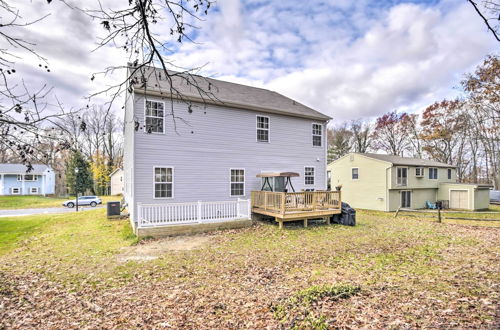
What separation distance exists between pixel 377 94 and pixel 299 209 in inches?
989

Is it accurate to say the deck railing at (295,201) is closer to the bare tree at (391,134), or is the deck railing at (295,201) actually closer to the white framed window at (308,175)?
the white framed window at (308,175)

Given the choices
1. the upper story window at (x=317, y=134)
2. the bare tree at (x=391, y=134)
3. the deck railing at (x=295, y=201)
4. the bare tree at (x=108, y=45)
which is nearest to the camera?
the bare tree at (x=108, y=45)

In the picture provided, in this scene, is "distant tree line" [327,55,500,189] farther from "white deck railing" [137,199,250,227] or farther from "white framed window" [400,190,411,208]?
"white deck railing" [137,199,250,227]

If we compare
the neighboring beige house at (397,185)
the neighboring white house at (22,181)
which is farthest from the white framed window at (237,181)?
the neighboring white house at (22,181)

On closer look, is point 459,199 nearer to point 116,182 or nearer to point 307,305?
point 307,305

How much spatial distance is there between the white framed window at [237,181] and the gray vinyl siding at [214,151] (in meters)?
0.20

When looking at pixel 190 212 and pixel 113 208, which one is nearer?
pixel 190 212

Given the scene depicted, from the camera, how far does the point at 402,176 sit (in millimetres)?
22781

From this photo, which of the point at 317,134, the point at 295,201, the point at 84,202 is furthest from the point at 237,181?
the point at 84,202

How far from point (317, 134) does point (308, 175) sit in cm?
276

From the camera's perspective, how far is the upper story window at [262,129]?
13469 mm

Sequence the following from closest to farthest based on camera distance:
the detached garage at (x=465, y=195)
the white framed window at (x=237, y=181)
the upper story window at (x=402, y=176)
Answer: the white framed window at (x=237, y=181) → the upper story window at (x=402, y=176) → the detached garage at (x=465, y=195)

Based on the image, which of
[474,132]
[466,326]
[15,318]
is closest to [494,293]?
[466,326]

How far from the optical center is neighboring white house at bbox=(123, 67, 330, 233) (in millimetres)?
10469
